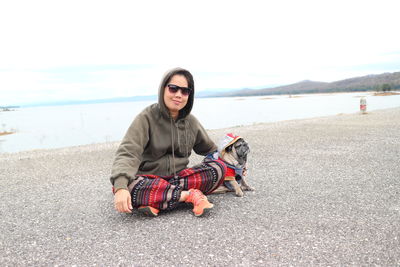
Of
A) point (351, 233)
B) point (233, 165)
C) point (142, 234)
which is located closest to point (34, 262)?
point (142, 234)

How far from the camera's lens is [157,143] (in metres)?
3.33

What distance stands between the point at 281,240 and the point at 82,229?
1.74 meters

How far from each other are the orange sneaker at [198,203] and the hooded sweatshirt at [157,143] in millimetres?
344

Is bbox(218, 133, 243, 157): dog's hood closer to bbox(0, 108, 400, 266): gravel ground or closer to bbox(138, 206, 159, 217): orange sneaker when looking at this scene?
bbox(0, 108, 400, 266): gravel ground

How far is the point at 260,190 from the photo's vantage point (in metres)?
4.07

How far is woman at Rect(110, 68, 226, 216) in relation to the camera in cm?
308

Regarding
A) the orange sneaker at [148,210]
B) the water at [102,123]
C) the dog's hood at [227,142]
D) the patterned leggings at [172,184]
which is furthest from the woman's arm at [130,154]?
the water at [102,123]

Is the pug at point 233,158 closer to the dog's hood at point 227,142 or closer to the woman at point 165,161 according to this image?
the dog's hood at point 227,142

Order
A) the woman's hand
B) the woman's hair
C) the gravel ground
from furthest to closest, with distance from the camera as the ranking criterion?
the woman's hair < the woman's hand < the gravel ground

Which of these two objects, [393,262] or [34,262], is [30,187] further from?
[393,262]

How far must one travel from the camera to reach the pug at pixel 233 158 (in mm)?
3631

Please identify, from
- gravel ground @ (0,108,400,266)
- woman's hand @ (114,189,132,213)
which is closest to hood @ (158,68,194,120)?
woman's hand @ (114,189,132,213)

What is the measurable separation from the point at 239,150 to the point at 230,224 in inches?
37.4

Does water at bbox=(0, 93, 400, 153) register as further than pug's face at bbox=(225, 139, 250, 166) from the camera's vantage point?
Yes
